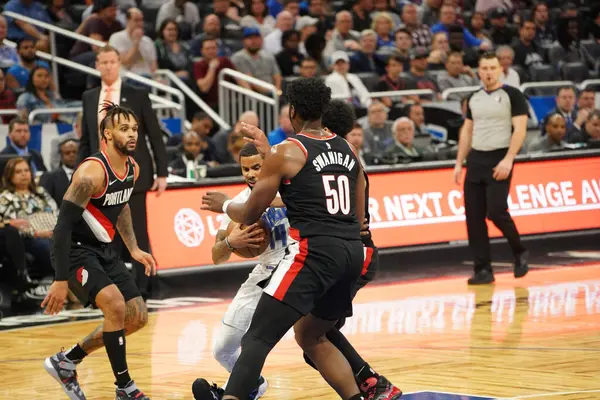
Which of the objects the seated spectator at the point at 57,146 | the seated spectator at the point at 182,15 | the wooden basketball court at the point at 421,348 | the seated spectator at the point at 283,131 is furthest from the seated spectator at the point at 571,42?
the seated spectator at the point at 57,146

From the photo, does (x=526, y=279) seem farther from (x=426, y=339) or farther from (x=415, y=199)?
(x=426, y=339)

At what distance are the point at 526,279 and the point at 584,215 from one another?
2524 millimetres

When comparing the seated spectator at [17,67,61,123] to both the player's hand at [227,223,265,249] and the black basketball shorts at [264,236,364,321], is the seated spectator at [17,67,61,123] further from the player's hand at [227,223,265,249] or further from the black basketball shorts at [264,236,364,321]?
the black basketball shorts at [264,236,364,321]

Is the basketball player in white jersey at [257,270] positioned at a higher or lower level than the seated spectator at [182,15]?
lower

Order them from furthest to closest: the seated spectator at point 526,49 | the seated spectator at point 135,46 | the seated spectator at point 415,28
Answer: the seated spectator at point 526,49, the seated spectator at point 415,28, the seated spectator at point 135,46

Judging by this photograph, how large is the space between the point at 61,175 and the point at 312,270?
6.84m

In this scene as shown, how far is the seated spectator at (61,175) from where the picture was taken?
1188cm

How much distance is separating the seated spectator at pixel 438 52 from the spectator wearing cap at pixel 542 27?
244 centimetres

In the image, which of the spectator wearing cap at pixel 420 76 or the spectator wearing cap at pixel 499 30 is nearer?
the spectator wearing cap at pixel 420 76

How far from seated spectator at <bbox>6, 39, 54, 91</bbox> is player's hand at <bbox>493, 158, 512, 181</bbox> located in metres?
6.16

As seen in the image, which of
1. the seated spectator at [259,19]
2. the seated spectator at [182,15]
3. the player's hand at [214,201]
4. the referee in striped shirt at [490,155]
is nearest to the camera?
the player's hand at [214,201]

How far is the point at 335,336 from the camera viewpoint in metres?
6.45

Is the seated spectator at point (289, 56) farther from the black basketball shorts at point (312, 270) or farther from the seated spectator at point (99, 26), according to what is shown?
the black basketball shorts at point (312, 270)

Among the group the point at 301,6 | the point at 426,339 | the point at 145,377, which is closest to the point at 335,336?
the point at 145,377
